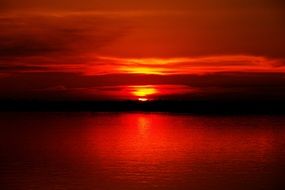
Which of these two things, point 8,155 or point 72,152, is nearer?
point 8,155

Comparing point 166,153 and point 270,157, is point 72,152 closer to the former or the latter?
point 166,153

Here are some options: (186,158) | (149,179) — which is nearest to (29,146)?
(186,158)

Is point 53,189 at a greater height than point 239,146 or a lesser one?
greater

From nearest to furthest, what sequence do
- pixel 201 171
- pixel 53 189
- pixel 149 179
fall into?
1. pixel 53 189
2. pixel 149 179
3. pixel 201 171

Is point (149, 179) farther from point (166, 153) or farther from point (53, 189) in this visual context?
point (166, 153)

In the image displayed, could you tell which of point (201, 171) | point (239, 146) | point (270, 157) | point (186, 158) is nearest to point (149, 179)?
point (201, 171)

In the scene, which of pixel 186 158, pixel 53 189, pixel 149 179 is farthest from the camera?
pixel 186 158

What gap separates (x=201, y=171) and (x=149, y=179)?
4074 mm

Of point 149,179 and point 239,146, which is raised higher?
point 149,179

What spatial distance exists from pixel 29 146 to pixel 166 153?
10886mm

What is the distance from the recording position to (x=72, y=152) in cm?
3603

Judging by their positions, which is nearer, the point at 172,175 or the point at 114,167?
the point at 172,175

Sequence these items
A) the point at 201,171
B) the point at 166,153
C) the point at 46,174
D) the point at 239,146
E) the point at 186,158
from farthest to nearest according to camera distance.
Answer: the point at 239,146 < the point at 166,153 < the point at 186,158 < the point at 201,171 < the point at 46,174

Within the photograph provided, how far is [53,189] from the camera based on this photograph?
20.5 m
